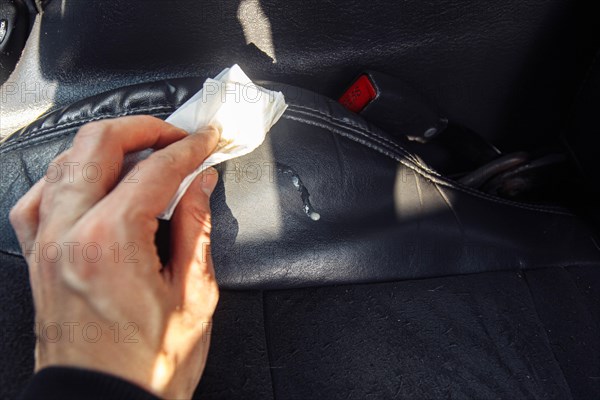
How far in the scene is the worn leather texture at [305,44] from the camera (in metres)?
0.85

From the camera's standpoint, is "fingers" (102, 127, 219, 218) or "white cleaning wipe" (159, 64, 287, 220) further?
"white cleaning wipe" (159, 64, 287, 220)

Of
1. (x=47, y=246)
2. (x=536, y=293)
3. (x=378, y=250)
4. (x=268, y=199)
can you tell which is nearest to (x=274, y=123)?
(x=268, y=199)

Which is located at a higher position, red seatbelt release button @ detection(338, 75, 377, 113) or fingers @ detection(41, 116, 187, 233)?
fingers @ detection(41, 116, 187, 233)

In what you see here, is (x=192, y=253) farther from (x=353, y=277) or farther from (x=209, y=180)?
(x=353, y=277)

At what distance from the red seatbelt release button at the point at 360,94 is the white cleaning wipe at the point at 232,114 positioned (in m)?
0.23

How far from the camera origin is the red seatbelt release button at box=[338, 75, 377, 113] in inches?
36.3

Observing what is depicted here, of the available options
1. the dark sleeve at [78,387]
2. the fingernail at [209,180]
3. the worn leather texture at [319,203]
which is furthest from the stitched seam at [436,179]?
the dark sleeve at [78,387]

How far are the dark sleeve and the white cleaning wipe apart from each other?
1.03ft

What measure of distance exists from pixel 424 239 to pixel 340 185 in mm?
152

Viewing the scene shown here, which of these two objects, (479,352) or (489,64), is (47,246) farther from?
(489,64)

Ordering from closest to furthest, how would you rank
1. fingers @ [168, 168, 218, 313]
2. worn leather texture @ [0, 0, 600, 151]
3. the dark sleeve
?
the dark sleeve, fingers @ [168, 168, 218, 313], worn leather texture @ [0, 0, 600, 151]

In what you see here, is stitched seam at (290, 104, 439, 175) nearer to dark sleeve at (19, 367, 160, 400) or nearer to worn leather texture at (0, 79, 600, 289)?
worn leather texture at (0, 79, 600, 289)

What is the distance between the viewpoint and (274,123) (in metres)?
0.75

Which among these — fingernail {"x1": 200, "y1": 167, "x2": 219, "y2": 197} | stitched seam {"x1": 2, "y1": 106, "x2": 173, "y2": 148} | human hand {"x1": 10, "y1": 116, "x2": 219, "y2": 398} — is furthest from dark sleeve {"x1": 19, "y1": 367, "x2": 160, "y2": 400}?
stitched seam {"x1": 2, "y1": 106, "x2": 173, "y2": 148}
